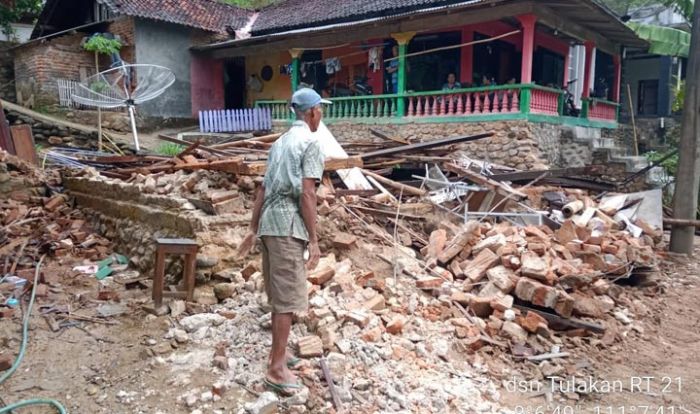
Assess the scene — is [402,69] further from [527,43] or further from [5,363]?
[5,363]

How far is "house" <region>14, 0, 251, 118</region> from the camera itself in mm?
15883

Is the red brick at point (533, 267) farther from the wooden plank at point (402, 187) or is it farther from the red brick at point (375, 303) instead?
the wooden plank at point (402, 187)

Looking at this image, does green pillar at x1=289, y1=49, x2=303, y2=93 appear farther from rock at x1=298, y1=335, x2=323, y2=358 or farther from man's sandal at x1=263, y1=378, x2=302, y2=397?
man's sandal at x1=263, y1=378, x2=302, y2=397

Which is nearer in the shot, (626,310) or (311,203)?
(311,203)

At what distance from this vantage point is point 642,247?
6172mm

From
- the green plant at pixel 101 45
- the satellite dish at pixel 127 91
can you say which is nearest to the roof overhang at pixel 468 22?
the green plant at pixel 101 45

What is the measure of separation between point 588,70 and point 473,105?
15.8 feet

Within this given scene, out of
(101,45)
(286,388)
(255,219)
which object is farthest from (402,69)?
(286,388)

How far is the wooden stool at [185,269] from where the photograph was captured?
4367mm

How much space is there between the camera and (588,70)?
14594 mm

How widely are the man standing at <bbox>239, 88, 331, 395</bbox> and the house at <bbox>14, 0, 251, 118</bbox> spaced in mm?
14651

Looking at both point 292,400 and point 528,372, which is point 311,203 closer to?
point 292,400

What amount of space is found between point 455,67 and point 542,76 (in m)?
3.30

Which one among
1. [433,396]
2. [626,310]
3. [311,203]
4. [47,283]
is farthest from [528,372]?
[47,283]
